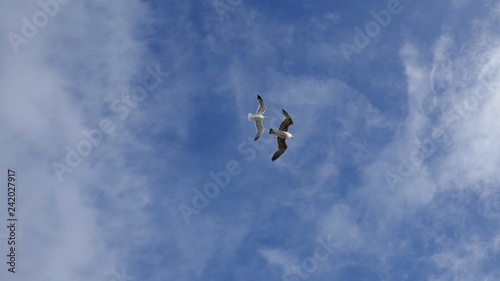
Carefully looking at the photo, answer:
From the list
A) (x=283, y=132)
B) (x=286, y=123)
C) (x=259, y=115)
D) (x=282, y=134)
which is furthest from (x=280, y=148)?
(x=259, y=115)

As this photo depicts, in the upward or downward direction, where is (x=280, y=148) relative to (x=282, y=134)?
upward

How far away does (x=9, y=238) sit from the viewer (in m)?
37.6

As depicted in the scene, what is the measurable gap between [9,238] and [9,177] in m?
5.59


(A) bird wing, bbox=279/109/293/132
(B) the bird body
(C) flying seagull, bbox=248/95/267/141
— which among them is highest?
(C) flying seagull, bbox=248/95/267/141

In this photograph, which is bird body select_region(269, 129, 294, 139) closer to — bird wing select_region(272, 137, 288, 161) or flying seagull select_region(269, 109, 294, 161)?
flying seagull select_region(269, 109, 294, 161)

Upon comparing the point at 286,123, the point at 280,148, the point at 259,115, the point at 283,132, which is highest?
the point at 259,115

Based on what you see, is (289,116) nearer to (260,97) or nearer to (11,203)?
(260,97)

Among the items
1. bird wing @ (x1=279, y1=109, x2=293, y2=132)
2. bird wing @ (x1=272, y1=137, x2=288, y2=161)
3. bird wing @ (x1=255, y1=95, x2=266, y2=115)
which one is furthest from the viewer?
bird wing @ (x1=272, y1=137, x2=288, y2=161)

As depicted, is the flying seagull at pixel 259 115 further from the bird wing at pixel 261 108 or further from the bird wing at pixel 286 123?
the bird wing at pixel 286 123

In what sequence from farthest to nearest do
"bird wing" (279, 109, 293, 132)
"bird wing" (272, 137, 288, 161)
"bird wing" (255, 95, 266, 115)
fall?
"bird wing" (272, 137, 288, 161)
"bird wing" (255, 95, 266, 115)
"bird wing" (279, 109, 293, 132)

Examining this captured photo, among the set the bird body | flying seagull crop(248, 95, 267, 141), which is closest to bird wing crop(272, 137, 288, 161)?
the bird body

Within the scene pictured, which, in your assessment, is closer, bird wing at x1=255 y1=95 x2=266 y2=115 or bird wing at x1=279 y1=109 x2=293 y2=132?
bird wing at x1=279 y1=109 x2=293 y2=132

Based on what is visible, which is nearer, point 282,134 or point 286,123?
point 286,123

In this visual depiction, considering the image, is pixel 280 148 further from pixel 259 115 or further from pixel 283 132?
pixel 259 115
